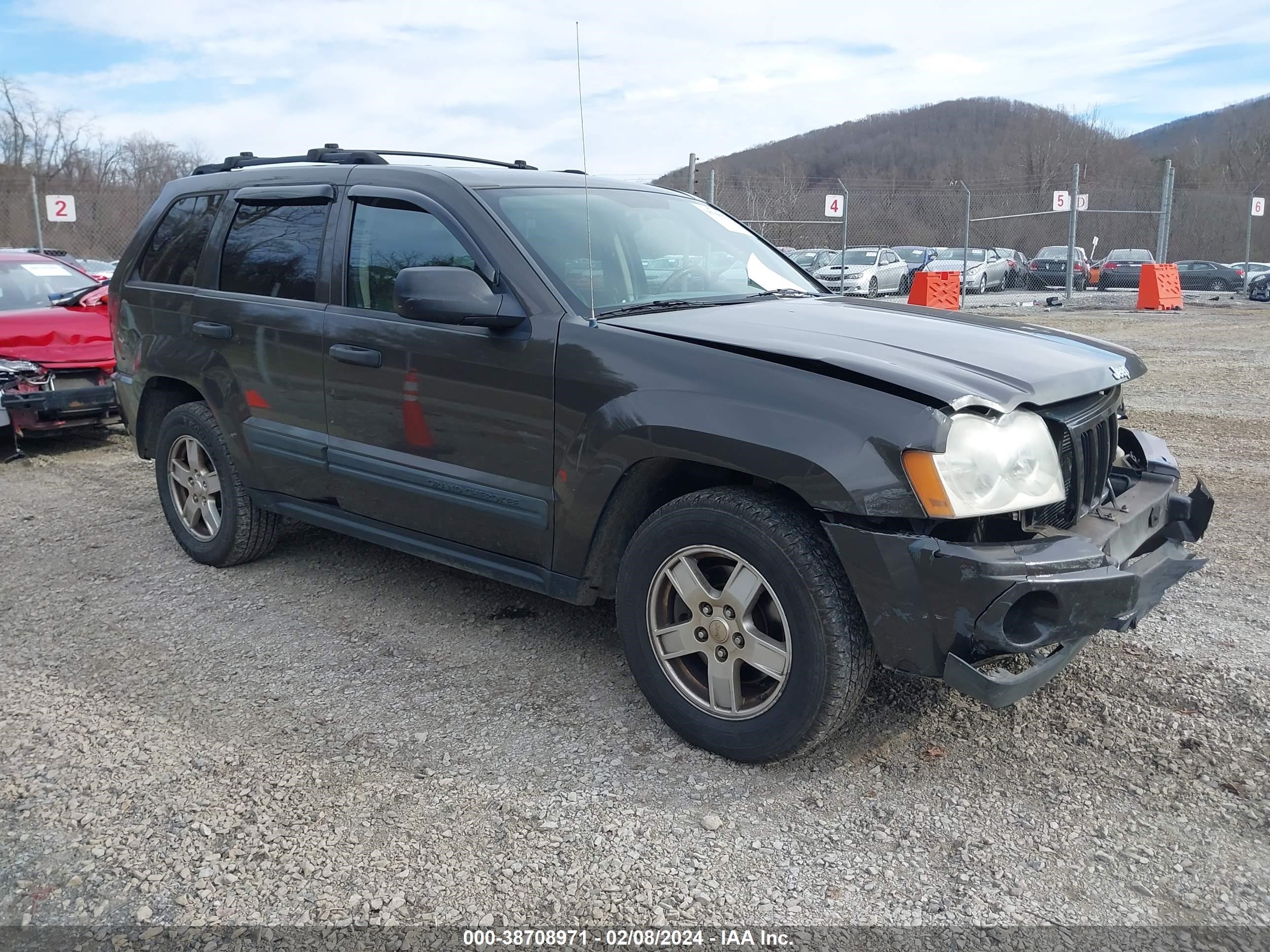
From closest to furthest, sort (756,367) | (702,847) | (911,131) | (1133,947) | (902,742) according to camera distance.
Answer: (1133,947) → (702,847) → (756,367) → (902,742) → (911,131)

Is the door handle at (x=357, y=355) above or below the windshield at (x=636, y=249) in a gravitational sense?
below

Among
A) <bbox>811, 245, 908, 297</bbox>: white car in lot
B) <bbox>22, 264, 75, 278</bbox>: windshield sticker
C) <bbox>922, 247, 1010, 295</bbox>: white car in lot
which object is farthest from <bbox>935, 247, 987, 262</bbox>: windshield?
<bbox>22, 264, 75, 278</bbox>: windshield sticker

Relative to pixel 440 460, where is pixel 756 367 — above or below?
above

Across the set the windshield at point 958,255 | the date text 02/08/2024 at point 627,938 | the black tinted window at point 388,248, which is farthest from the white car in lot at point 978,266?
the date text 02/08/2024 at point 627,938

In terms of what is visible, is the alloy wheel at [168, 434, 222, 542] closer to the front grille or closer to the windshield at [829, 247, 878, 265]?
the front grille

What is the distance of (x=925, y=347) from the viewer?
3.18 metres

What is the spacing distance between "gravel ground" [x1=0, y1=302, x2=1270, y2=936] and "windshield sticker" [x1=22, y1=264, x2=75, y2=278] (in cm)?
506

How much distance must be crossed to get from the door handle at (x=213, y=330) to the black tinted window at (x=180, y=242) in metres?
0.28

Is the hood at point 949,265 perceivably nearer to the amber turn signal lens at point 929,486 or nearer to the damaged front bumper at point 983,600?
the damaged front bumper at point 983,600

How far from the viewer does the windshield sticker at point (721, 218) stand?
4.62 meters

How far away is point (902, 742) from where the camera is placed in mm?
3248

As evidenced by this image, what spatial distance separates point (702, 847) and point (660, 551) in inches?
34.2

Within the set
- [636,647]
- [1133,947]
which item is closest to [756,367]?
[636,647]

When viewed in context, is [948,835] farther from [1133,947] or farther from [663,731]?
[663,731]
